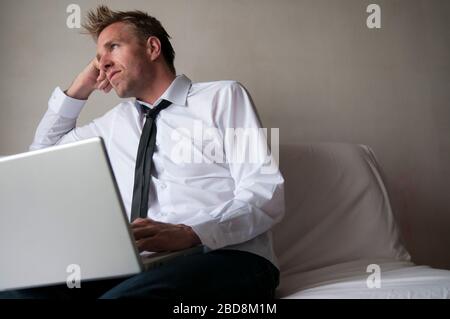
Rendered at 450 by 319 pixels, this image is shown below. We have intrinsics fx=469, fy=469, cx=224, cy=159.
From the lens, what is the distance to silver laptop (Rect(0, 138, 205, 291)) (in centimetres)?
67

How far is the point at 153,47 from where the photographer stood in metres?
1.46

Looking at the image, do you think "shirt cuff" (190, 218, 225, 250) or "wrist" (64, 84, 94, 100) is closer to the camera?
"shirt cuff" (190, 218, 225, 250)

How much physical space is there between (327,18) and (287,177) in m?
0.81

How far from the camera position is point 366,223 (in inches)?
56.0

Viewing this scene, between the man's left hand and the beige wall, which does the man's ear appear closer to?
the beige wall

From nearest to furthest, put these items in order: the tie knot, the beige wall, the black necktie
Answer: the black necktie → the tie knot → the beige wall

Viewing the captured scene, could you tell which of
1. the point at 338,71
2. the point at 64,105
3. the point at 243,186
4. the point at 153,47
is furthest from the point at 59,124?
the point at 338,71

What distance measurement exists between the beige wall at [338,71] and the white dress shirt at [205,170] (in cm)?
54

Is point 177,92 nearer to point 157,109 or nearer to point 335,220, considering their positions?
point 157,109

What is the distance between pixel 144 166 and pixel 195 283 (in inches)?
17.3

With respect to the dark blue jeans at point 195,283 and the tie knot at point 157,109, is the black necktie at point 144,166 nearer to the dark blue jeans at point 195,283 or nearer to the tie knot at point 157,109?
the tie knot at point 157,109

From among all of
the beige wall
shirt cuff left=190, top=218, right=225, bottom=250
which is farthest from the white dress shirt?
the beige wall

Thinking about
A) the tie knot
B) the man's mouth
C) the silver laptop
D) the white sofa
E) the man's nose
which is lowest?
the white sofa

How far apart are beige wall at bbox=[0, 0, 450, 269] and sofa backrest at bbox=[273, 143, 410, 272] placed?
15.6 inches
